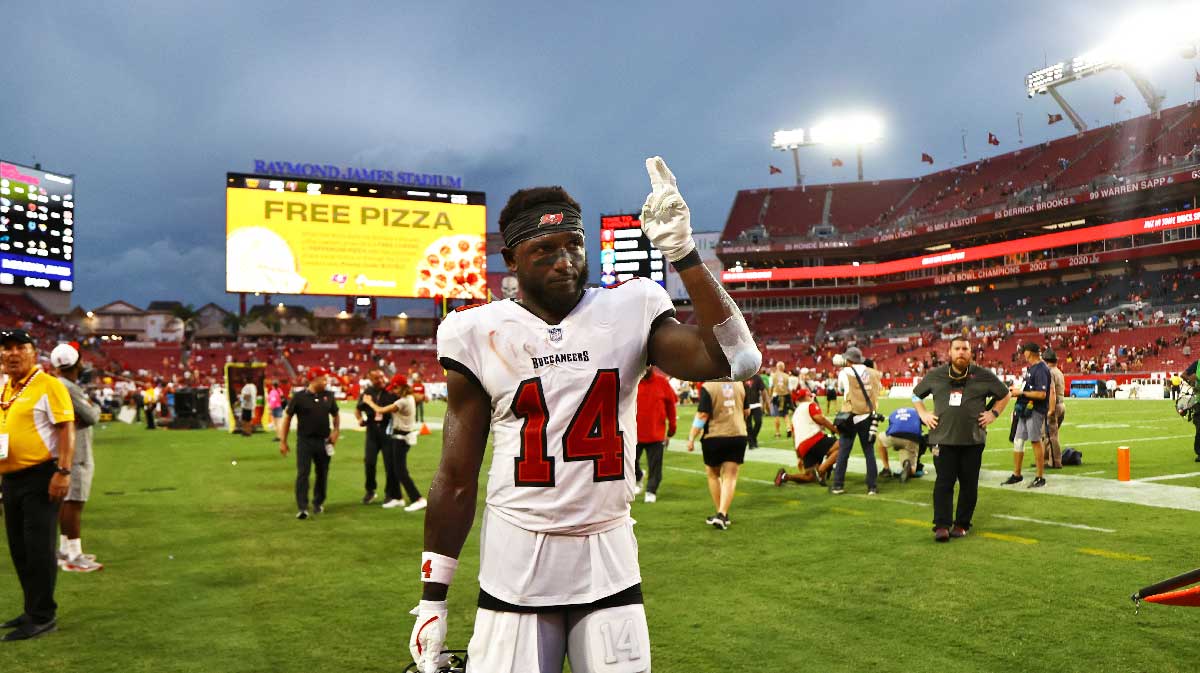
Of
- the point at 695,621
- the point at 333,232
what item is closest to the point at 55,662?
the point at 695,621

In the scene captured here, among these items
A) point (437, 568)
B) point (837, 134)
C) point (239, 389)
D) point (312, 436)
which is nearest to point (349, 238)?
point (239, 389)

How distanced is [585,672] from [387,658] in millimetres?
3193

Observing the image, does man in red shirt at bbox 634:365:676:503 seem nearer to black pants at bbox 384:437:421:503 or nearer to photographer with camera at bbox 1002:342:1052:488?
black pants at bbox 384:437:421:503

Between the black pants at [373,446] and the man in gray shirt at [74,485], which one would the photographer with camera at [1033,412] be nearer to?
the black pants at [373,446]

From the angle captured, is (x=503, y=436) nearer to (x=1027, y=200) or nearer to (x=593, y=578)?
(x=593, y=578)

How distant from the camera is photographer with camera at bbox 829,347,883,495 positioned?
11.1 meters

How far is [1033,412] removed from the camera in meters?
11.7

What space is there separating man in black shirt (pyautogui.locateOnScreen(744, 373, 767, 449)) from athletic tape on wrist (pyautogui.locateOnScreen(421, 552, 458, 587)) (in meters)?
10.2

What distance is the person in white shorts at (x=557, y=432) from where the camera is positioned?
2.35m

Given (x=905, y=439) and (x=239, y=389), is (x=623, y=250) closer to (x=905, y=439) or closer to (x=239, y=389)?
(x=239, y=389)

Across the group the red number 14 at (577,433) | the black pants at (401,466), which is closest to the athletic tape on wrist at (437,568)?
the red number 14 at (577,433)

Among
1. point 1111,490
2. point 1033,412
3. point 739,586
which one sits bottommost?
point 739,586

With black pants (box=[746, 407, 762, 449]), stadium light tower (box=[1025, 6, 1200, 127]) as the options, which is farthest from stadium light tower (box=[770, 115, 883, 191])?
black pants (box=[746, 407, 762, 449])

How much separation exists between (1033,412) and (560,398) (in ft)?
36.6
